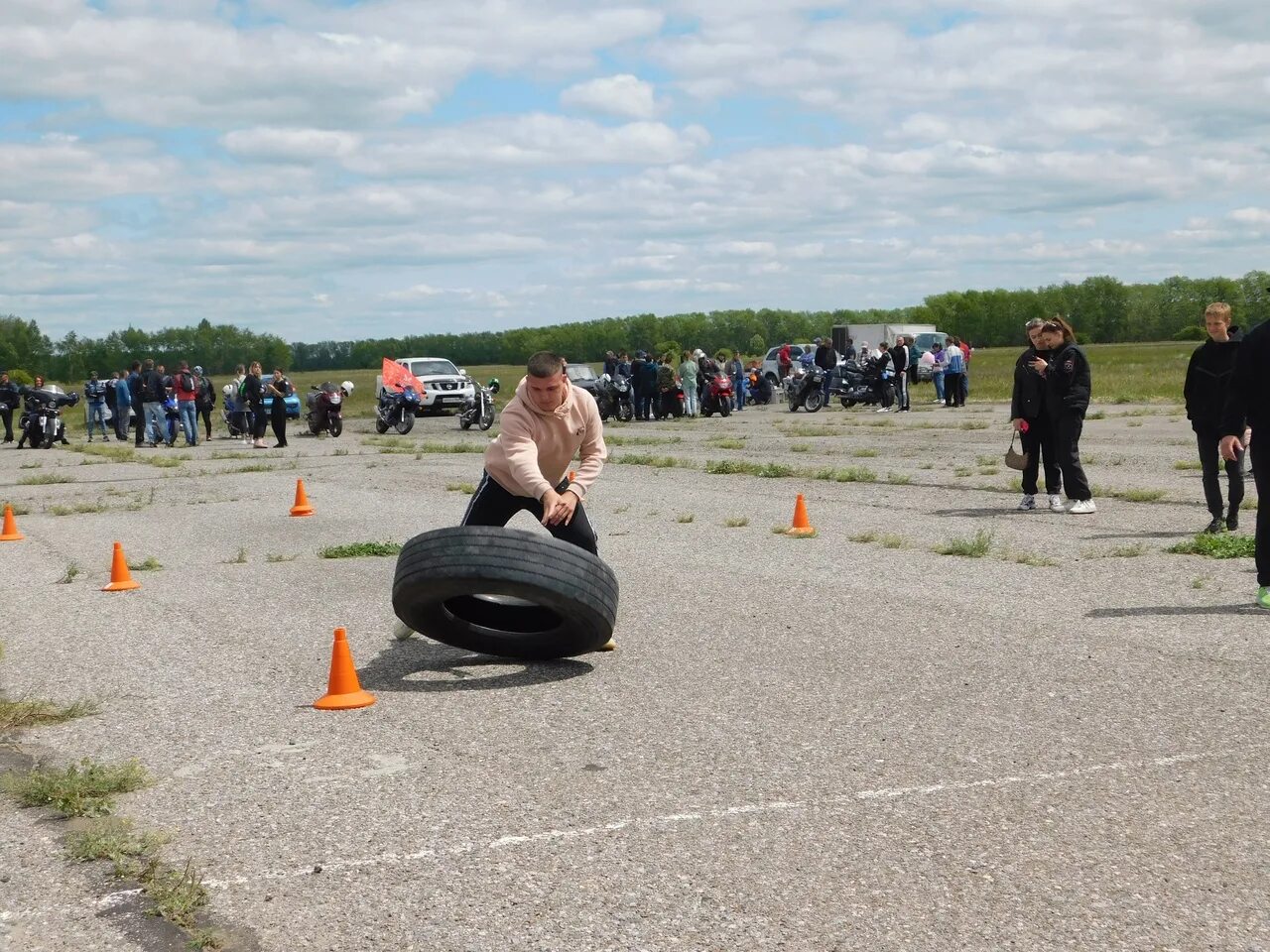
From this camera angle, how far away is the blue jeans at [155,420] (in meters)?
33.2

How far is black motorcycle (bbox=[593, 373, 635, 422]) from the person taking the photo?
125ft

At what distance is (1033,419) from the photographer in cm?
1379

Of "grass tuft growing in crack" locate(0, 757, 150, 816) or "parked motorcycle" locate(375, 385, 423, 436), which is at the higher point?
"parked motorcycle" locate(375, 385, 423, 436)

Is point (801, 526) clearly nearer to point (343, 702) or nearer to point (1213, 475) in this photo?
point (1213, 475)

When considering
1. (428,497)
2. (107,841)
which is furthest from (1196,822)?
(428,497)

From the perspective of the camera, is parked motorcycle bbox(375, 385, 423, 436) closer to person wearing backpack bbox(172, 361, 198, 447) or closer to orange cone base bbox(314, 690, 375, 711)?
person wearing backpack bbox(172, 361, 198, 447)

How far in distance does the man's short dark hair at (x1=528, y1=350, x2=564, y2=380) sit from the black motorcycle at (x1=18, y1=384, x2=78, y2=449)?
3040cm

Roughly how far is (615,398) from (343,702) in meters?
32.1

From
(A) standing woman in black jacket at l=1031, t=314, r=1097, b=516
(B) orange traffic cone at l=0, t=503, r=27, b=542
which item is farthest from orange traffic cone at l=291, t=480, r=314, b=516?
(A) standing woman in black jacket at l=1031, t=314, r=1097, b=516

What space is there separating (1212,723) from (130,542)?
35.0 ft

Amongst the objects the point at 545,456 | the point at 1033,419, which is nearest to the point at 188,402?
the point at 1033,419

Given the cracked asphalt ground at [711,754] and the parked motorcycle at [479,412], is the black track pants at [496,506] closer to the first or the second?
the cracked asphalt ground at [711,754]

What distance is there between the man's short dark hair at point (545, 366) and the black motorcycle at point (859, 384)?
31085 mm

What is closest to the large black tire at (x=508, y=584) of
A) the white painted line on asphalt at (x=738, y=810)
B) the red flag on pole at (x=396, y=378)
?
the white painted line on asphalt at (x=738, y=810)
